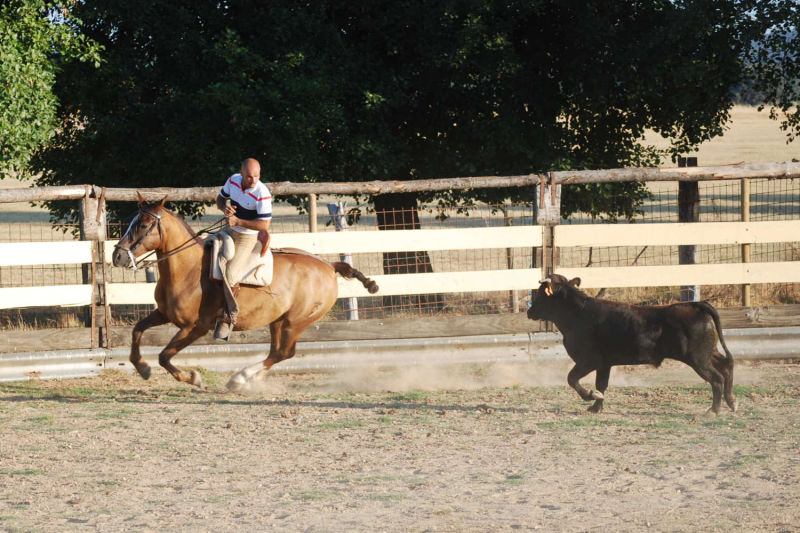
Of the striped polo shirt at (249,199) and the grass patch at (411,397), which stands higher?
the striped polo shirt at (249,199)

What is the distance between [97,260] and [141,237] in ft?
6.68

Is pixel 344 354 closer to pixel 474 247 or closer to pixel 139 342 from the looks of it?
pixel 474 247

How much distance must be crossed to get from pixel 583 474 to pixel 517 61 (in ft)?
32.3

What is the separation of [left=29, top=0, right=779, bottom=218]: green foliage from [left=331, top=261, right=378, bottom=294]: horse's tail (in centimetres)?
393

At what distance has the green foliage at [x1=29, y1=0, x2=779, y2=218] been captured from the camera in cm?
1491

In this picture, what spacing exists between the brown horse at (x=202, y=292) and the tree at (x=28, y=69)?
537 centimetres

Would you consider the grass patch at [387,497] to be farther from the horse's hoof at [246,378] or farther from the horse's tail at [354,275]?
the horse's tail at [354,275]

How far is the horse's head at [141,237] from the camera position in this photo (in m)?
9.44

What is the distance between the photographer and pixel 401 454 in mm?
7980

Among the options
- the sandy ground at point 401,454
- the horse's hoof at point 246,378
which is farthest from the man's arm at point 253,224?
the sandy ground at point 401,454

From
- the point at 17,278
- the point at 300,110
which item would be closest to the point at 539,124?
the point at 300,110

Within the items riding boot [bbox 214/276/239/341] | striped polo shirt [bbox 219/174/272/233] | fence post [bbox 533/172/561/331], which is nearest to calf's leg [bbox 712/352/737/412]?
fence post [bbox 533/172/561/331]

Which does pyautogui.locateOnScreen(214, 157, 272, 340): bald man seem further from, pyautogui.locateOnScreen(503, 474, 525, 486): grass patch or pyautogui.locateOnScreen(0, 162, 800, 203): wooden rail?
pyautogui.locateOnScreen(503, 474, 525, 486): grass patch

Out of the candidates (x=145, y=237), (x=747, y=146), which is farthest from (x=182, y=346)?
(x=747, y=146)
